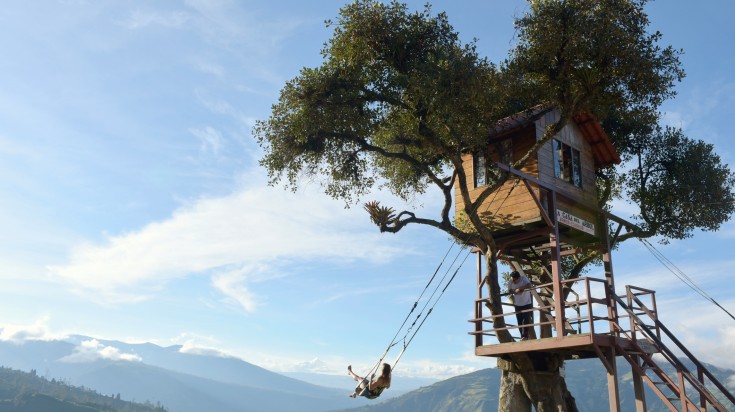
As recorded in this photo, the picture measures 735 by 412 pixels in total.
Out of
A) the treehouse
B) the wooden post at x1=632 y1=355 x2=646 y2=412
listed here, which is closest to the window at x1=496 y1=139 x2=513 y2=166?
the treehouse

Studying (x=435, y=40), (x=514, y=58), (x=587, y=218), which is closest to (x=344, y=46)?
(x=435, y=40)

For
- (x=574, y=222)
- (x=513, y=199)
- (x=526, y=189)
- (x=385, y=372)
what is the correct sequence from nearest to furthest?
1. (x=385, y=372)
2. (x=526, y=189)
3. (x=513, y=199)
4. (x=574, y=222)

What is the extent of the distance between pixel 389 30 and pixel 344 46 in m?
1.74

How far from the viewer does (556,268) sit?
71.7 ft

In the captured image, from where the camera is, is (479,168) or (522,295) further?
(479,168)

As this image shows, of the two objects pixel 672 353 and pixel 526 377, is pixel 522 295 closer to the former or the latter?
pixel 526 377

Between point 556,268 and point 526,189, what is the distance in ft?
11.0

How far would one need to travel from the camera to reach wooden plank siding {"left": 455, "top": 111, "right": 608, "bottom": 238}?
23562 mm

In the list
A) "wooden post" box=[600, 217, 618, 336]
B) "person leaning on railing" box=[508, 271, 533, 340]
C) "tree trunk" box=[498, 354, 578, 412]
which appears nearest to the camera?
"wooden post" box=[600, 217, 618, 336]

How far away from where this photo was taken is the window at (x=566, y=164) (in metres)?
25.0

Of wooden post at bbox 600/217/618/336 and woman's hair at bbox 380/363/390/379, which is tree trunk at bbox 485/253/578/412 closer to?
wooden post at bbox 600/217/618/336

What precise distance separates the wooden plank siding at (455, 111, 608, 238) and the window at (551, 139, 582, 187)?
234mm

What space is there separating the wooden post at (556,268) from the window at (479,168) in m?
2.69

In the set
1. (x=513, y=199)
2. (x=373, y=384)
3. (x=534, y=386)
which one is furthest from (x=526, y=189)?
(x=373, y=384)
